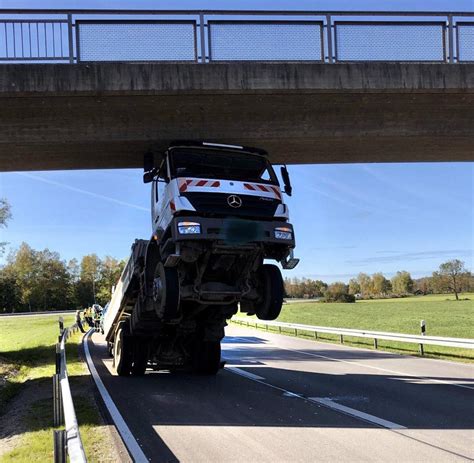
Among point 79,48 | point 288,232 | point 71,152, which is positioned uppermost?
point 79,48

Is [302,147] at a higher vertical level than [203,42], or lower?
lower

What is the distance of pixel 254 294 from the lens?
8.77 metres

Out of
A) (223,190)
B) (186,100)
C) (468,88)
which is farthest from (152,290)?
(468,88)

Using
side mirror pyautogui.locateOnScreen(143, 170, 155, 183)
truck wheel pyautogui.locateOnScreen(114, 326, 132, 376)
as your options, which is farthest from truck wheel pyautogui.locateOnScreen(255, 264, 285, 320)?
truck wheel pyautogui.locateOnScreen(114, 326, 132, 376)

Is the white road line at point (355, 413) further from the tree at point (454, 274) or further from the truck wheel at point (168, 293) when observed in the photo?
the tree at point (454, 274)

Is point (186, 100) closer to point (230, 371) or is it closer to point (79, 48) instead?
point (79, 48)

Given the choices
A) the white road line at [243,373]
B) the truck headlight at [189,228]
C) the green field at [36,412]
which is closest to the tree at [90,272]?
the green field at [36,412]

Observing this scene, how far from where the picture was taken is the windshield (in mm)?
8219

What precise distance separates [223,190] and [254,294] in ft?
6.98

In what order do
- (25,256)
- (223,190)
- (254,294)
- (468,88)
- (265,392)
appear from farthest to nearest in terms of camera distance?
(25,256), (468,88), (265,392), (254,294), (223,190)

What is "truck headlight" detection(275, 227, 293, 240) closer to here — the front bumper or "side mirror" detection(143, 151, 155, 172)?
the front bumper

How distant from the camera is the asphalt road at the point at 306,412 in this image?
557cm

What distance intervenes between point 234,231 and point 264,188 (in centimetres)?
106

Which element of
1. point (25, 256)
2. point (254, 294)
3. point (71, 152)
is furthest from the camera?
point (25, 256)
